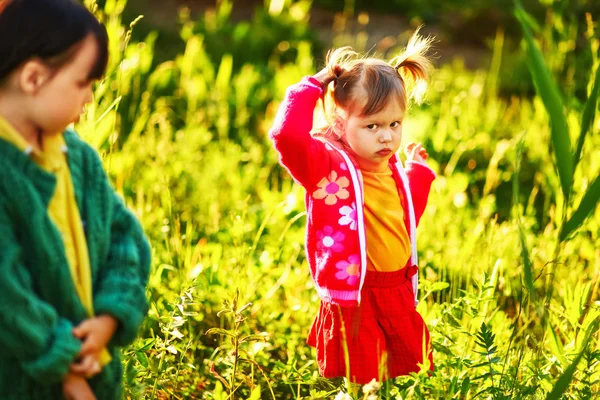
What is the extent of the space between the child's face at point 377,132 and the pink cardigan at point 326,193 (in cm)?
5

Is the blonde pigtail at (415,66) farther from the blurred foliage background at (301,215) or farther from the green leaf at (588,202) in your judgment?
the green leaf at (588,202)

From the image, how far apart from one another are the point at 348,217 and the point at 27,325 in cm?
92

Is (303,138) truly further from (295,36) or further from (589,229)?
(295,36)

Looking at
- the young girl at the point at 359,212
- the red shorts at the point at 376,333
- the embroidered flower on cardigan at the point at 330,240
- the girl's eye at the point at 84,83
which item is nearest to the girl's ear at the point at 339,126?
the young girl at the point at 359,212

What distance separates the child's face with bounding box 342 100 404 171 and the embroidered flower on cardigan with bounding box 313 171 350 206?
3.5 inches

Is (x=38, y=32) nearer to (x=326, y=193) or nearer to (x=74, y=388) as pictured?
(x=74, y=388)

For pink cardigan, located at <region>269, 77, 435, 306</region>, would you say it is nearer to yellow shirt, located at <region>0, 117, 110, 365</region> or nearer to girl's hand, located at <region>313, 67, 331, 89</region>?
girl's hand, located at <region>313, 67, 331, 89</region>

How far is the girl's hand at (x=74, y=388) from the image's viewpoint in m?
1.45

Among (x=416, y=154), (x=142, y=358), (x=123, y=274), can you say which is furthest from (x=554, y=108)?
(x=142, y=358)

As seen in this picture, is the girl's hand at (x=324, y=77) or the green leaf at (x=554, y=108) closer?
A: the green leaf at (x=554, y=108)

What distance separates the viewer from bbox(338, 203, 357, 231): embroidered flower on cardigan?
206 cm

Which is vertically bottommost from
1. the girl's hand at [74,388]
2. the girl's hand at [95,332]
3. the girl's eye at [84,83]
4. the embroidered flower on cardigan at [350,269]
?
the girl's hand at [74,388]

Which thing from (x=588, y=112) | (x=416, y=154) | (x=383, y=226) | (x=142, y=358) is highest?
(x=588, y=112)

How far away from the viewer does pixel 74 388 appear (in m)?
1.45
